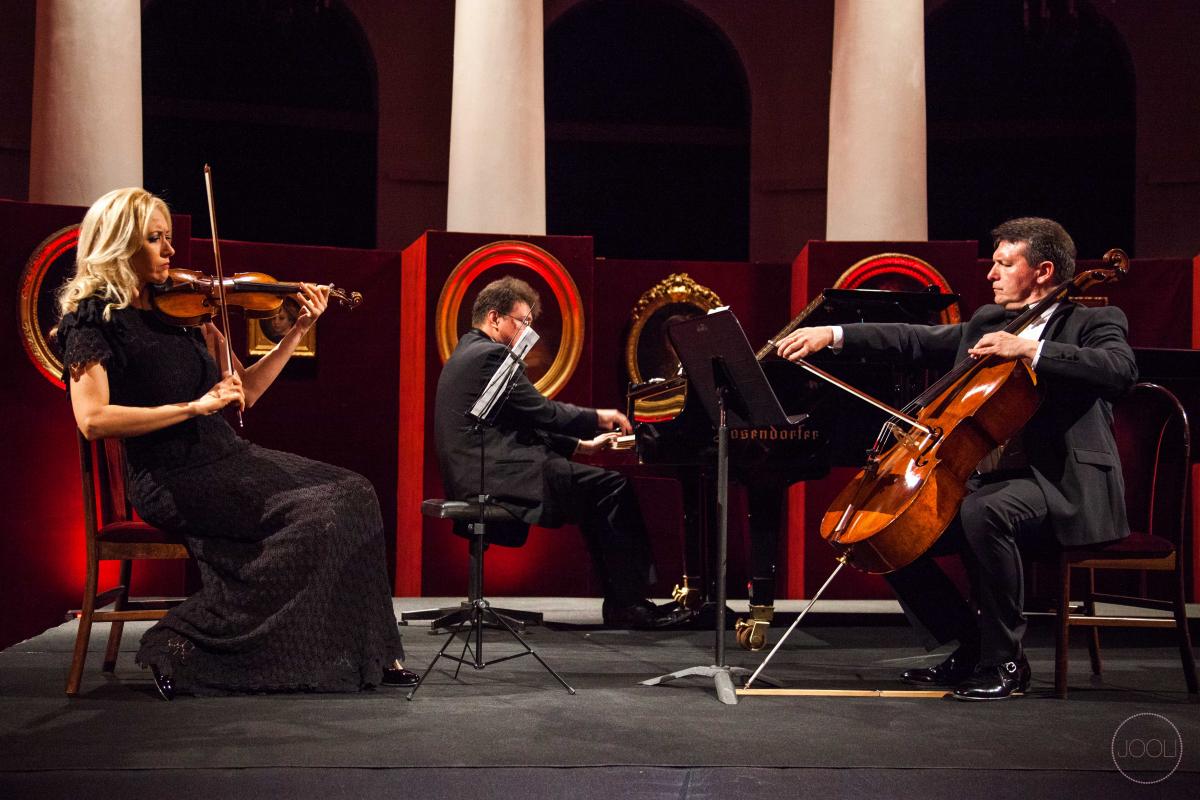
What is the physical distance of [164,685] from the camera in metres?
3.49

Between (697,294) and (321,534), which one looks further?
(697,294)

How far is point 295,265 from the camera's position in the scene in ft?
21.2

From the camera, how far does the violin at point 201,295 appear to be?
3717mm

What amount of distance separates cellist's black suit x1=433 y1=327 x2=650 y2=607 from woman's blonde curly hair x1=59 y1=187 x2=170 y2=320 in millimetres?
1726

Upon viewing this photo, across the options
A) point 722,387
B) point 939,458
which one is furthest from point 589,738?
point 939,458

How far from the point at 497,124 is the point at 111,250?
3.67 metres

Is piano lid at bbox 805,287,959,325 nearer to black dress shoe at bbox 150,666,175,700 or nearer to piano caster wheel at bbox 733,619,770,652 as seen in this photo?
piano caster wheel at bbox 733,619,770,652

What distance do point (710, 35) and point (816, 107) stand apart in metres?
1.63

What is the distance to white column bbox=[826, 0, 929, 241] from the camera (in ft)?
23.4

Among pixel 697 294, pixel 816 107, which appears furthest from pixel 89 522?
pixel 816 107

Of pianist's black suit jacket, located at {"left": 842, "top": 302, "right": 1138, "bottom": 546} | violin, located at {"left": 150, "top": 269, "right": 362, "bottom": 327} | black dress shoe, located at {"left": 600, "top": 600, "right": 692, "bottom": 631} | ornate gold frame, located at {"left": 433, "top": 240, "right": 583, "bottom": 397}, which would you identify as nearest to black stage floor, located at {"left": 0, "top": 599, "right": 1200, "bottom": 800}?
pianist's black suit jacket, located at {"left": 842, "top": 302, "right": 1138, "bottom": 546}

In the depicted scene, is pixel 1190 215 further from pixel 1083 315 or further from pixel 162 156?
pixel 162 156

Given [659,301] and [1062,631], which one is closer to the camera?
[1062,631]

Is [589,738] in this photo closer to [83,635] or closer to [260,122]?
[83,635]
